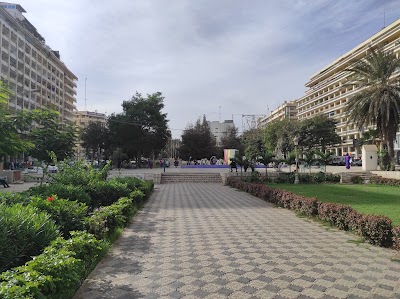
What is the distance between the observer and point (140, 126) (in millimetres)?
52719

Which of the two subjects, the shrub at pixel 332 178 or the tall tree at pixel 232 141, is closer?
the shrub at pixel 332 178

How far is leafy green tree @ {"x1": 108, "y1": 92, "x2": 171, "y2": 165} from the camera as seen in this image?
171ft

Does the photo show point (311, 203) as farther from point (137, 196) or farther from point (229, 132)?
point (229, 132)

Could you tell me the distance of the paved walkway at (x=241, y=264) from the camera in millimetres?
4441

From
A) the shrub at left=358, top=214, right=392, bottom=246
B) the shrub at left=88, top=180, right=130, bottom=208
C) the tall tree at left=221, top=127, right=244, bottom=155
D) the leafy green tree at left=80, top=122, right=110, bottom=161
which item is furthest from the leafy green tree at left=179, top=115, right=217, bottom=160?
the shrub at left=358, top=214, right=392, bottom=246

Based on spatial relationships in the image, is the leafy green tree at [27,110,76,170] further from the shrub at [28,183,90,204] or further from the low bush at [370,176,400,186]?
the low bush at [370,176,400,186]

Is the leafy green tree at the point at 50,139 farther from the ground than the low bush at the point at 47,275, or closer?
farther from the ground

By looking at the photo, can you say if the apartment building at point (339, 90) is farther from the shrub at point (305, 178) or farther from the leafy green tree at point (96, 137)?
the leafy green tree at point (96, 137)

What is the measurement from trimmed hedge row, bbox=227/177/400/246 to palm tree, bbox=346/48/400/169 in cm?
1800

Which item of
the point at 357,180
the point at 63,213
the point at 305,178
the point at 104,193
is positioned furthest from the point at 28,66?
the point at 63,213

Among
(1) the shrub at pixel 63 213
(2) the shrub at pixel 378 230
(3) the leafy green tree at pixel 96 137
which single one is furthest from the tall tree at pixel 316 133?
(1) the shrub at pixel 63 213

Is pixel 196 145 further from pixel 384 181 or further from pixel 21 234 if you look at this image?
pixel 21 234

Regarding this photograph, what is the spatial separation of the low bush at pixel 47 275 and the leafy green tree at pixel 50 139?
8933 millimetres

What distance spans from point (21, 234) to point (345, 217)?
23.2 ft
